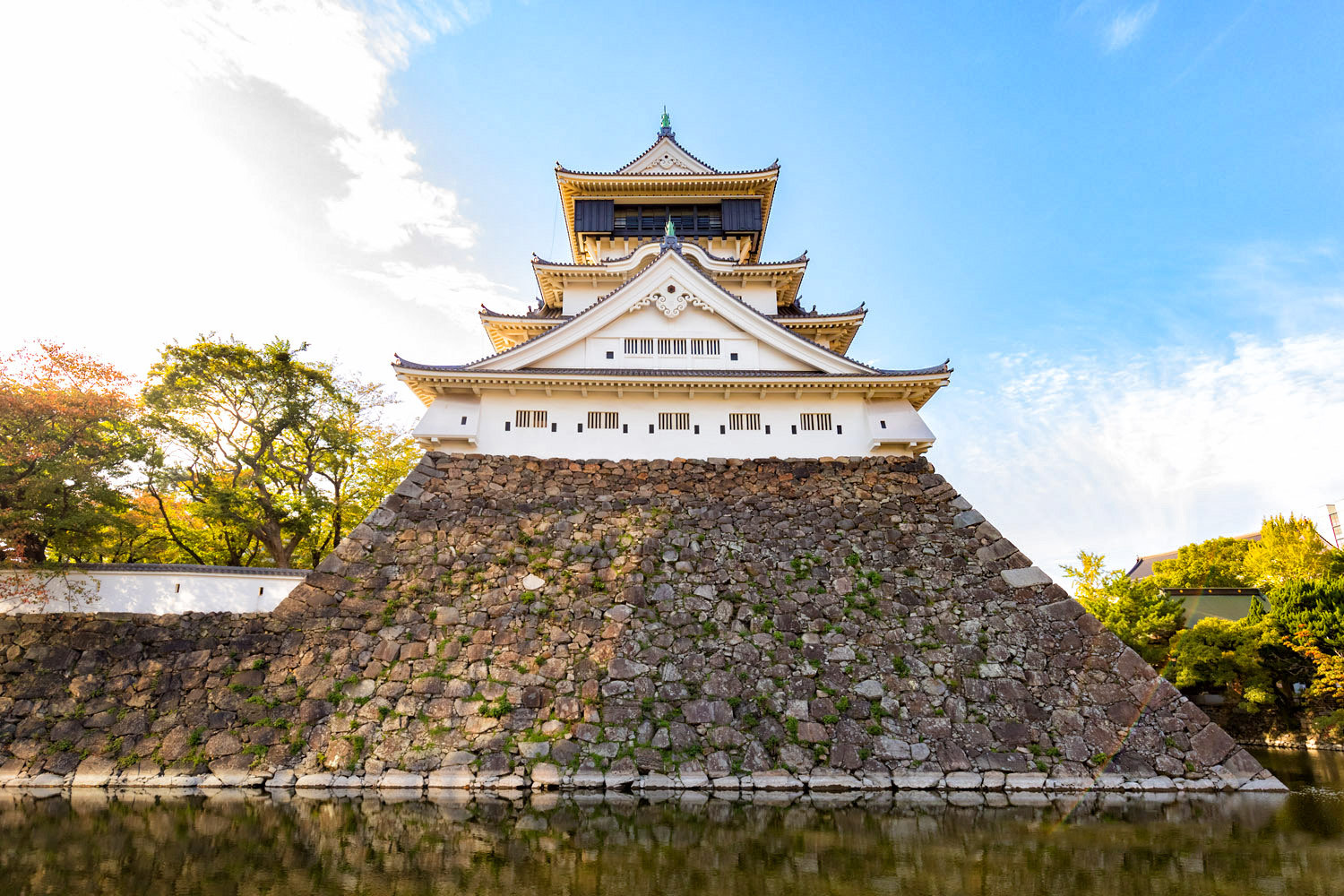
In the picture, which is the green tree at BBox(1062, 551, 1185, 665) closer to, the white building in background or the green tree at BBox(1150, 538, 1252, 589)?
the green tree at BBox(1150, 538, 1252, 589)

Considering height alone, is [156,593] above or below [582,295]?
below

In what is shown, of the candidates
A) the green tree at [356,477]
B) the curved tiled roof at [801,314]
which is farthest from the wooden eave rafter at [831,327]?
the green tree at [356,477]

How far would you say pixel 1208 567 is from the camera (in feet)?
68.3

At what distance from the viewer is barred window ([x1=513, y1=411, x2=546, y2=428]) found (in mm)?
13078

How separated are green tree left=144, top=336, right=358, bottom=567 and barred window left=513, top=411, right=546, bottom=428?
580cm

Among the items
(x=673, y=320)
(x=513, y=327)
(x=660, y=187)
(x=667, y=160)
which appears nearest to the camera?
(x=673, y=320)

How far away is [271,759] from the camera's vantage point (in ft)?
27.0

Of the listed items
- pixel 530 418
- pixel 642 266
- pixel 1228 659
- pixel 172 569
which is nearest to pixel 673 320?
pixel 642 266

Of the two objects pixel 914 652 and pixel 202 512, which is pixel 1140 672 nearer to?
pixel 914 652

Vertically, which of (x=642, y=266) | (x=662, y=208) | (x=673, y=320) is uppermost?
(x=662, y=208)

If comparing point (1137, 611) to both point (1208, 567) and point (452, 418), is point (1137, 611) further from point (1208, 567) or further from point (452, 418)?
point (452, 418)

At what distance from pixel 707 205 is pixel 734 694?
15050mm

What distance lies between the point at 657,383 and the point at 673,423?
3.14 feet

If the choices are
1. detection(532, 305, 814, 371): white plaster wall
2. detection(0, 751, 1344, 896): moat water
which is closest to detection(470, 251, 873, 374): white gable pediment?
detection(532, 305, 814, 371): white plaster wall
